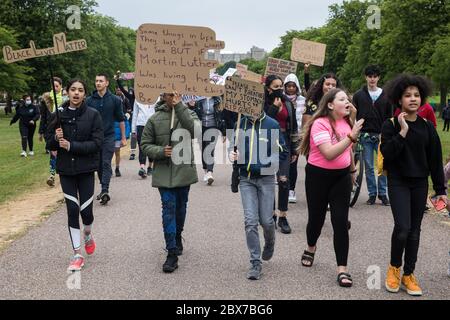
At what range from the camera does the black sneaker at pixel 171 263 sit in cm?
555

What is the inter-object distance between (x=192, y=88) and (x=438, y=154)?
2.40 meters

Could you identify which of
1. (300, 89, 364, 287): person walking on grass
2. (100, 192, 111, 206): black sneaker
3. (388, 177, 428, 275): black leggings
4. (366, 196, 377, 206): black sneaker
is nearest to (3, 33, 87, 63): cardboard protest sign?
(100, 192, 111, 206): black sneaker

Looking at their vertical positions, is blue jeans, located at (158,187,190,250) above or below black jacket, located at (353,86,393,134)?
below

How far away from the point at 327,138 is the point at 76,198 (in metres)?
2.56

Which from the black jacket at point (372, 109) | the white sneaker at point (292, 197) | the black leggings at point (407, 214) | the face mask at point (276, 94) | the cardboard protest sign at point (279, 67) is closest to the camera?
the black leggings at point (407, 214)

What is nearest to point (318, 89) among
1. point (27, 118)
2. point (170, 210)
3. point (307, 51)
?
point (170, 210)

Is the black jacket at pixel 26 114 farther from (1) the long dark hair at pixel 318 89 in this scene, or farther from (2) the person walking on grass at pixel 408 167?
(2) the person walking on grass at pixel 408 167

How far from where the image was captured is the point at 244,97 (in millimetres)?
5711

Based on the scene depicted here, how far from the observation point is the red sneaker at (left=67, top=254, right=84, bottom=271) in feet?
18.4

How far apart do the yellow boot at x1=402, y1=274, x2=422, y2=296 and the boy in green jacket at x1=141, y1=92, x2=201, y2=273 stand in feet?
6.91

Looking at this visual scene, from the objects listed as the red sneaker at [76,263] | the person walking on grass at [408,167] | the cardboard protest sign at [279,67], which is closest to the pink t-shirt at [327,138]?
the person walking on grass at [408,167]

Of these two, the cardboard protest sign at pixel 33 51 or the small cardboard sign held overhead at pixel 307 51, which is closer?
the cardboard protest sign at pixel 33 51

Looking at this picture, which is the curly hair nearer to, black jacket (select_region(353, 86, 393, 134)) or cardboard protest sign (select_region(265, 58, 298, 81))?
black jacket (select_region(353, 86, 393, 134))
